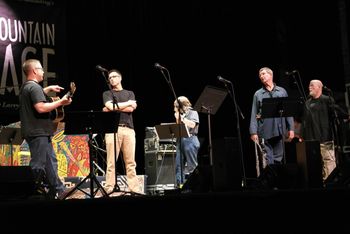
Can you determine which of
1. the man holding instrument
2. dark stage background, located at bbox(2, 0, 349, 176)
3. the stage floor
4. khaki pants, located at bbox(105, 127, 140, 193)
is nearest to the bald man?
dark stage background, located at bbox(2, 0, 349, 176)

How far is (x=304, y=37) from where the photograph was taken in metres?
12.2

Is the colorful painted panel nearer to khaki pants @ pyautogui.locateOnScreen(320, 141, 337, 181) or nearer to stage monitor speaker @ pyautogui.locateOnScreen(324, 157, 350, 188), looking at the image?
khaki pants @ pyautogui.locateOnScreen(320, 141, 337, 181)

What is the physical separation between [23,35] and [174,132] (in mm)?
3269

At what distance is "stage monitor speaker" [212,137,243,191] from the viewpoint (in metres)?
6.23

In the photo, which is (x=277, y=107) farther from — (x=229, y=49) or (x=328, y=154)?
(x=229, y=49)

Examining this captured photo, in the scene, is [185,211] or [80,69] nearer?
[185,211]

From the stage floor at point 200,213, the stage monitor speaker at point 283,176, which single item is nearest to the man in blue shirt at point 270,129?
the stage monitor speaker at point 283,176

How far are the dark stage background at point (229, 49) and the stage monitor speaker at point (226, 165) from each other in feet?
17.3

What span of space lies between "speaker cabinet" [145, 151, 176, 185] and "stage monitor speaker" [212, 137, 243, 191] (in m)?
4.53

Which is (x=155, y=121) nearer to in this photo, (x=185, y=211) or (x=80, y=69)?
(x=80, y=69)

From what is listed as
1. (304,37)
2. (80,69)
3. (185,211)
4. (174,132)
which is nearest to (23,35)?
(80,69)

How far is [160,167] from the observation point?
10.9 metres

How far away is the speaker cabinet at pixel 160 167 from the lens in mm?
10922

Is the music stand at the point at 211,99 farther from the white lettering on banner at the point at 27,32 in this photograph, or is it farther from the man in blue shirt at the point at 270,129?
the white lettering on banner at the point at 27,32
